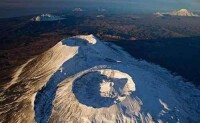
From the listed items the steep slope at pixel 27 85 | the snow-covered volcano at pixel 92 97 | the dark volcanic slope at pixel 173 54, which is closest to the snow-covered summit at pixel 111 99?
the snow-covered volcano at pixel 92 97

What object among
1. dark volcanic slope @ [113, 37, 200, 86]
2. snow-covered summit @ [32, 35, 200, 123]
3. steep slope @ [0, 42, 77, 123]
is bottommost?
dark volcanic slope @ [113, 37, 200, 86]

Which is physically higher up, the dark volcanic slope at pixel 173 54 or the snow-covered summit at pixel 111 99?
the snow-covered summit at pixel 111 99

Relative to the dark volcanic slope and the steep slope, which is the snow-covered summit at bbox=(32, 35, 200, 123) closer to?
the steep slope

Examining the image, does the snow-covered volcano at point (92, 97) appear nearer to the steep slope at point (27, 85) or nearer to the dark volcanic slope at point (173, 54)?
the steep slope at point (27, 85)

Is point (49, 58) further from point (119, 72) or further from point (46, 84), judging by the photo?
point (119, 72)

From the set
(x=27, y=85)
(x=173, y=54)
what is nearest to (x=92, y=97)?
(x=27, y=85)

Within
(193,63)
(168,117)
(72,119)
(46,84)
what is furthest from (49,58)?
(193,63)

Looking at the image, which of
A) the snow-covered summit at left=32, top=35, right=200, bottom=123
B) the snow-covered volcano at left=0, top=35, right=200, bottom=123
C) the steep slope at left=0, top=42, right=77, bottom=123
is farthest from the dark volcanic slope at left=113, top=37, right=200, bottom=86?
the steep slope at left=0, top=42, right=77, bottom=123

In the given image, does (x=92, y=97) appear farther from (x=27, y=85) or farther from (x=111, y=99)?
(x=27, y=85)
